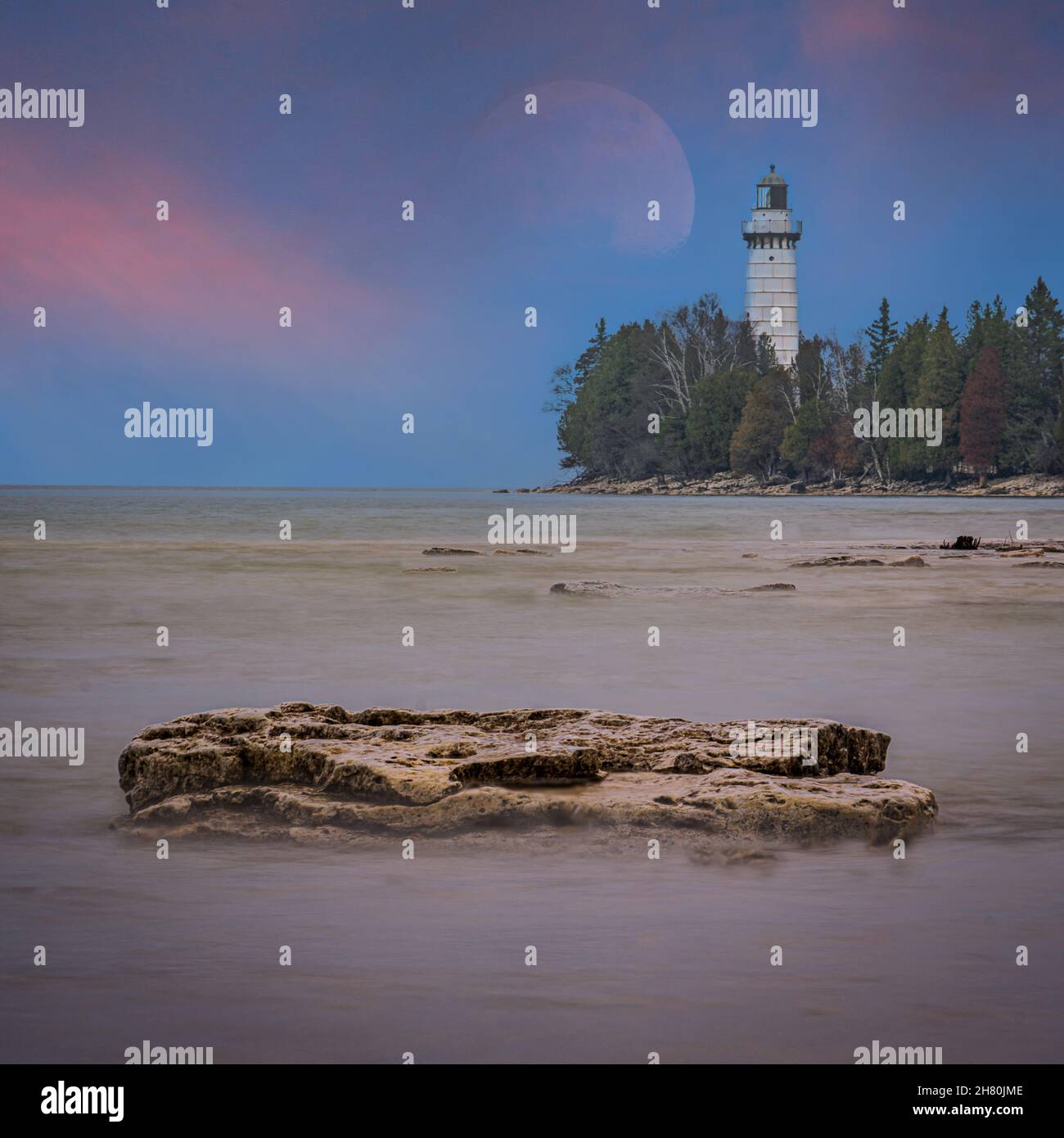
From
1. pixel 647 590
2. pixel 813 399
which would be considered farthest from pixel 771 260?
pixel 647 590

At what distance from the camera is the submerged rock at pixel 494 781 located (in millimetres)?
6160

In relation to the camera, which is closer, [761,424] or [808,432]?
[808,432]

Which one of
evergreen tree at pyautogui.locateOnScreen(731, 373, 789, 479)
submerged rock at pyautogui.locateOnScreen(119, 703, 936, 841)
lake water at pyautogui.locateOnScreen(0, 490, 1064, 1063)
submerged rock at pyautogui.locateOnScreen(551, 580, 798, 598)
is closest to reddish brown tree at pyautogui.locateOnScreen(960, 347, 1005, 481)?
evergreen tree at pyautogui.locateOnScreen(731, 373, 789, 479)

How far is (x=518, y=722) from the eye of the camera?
7.54m

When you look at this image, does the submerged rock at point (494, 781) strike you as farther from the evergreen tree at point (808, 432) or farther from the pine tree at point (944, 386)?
the evergreen tree at point (808, 432)

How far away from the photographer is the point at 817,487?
11700 cm

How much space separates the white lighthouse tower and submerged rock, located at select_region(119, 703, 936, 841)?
119 metres

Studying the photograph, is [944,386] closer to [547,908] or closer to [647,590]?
[647,590]

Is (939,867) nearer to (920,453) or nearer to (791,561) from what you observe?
(791,561)

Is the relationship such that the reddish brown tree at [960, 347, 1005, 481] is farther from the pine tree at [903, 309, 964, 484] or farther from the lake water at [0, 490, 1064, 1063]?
the lake water at [0, 490, 1064, 1063]

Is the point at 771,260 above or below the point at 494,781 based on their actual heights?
above

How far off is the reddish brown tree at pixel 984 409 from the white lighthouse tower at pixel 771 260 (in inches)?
1035

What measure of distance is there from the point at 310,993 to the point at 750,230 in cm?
12368

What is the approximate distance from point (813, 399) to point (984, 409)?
18593 mm
